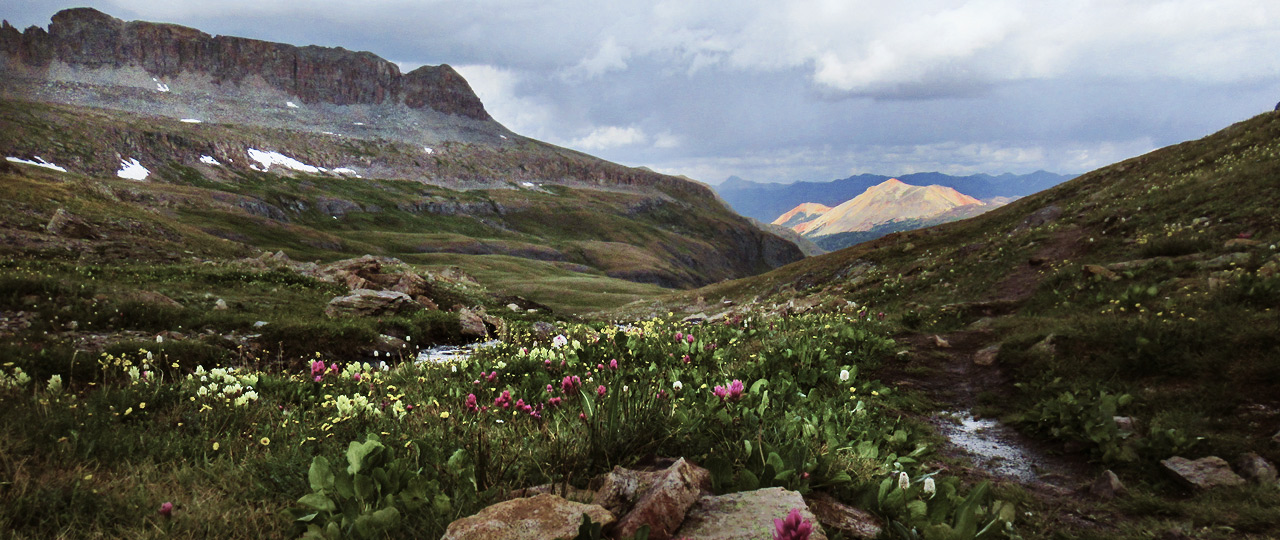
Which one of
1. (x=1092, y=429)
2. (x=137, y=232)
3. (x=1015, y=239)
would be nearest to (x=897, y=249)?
(x=1015, y=239)

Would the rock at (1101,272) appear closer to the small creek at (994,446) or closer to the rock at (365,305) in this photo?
the small creek at (994,446)

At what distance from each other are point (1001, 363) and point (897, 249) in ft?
111

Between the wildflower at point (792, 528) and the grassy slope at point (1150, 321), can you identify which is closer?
the wildflower at point (792, 528)

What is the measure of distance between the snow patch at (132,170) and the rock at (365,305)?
669 ft

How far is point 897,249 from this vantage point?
41062 millimetres

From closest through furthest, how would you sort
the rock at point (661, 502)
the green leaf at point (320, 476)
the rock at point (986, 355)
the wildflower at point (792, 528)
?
1. the wildflower at point (792, 528)
2. the rock at point (661, 502)
3. the green leaf at point (320, 476)
4. the rock at point (986, 355)

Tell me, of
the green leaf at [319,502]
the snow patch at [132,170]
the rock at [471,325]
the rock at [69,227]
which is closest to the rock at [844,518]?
the green leaf at [319,502]

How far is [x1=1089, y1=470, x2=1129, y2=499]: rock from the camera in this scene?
17.4ft

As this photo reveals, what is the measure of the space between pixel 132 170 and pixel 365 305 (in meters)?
216

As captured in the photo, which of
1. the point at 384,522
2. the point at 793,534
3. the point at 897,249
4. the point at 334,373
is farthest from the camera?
the point at 897,249

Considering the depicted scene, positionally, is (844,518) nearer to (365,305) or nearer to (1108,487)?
(1108,487)

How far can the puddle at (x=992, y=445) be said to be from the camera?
6.26 meters

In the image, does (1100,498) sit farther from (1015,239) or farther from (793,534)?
(1015,239)

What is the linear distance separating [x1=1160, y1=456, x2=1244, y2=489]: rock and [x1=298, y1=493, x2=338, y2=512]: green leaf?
24.1 feet
